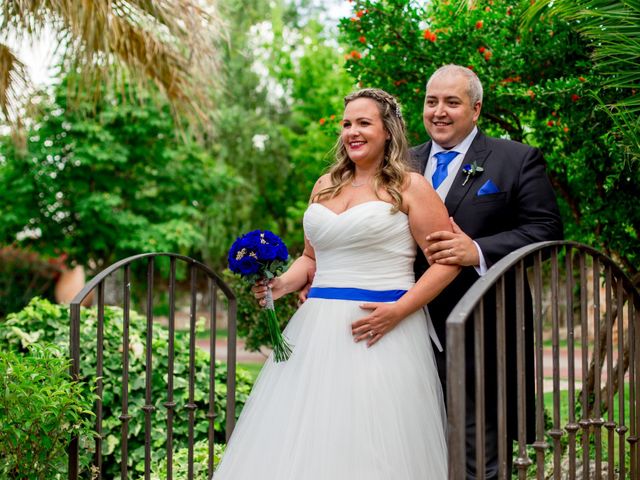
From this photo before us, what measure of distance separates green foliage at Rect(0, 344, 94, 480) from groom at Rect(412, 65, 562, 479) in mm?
1440

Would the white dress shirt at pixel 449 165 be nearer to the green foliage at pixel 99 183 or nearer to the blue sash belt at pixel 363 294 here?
the blue sash belt at pixel 363 294

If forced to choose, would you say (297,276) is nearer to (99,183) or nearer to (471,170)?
(471,170)

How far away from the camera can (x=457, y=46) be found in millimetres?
5188

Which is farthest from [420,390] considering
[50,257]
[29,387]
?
[50,257]

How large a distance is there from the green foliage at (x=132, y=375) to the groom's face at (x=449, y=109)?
300 cm

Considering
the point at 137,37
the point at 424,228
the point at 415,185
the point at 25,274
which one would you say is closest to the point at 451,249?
the point at 424,228

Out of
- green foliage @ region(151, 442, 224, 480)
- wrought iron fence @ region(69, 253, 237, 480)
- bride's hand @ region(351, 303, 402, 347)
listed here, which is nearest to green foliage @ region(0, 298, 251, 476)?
green foliage @ region(151, 442, 224, 480)

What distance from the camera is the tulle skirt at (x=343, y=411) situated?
2867mm

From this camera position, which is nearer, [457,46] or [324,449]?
[324,449]

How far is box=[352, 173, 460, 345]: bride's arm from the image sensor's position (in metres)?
2.97

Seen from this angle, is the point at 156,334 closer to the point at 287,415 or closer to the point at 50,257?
the point at 287,415

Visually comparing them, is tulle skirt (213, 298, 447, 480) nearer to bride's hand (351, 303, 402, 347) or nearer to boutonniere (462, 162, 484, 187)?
bride's hand (351, 303, 402, 347)

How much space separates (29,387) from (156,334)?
10.0ft

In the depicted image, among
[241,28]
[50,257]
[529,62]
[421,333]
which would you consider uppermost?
[241,28]
